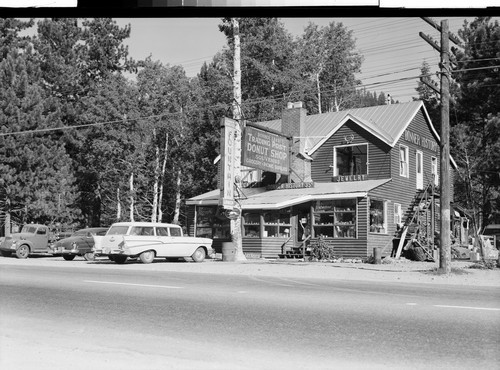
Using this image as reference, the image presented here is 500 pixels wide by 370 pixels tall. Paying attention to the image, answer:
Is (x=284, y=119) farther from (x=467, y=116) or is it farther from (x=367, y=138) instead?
(x=467, y=116)

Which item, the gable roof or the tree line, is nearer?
the tree line

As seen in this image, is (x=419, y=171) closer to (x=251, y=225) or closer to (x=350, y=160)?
(x=350, y=160)

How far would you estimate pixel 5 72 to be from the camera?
1933 centimetres

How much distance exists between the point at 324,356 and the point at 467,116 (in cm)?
2964

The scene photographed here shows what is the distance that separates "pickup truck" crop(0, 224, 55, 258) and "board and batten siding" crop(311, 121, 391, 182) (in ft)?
45.7

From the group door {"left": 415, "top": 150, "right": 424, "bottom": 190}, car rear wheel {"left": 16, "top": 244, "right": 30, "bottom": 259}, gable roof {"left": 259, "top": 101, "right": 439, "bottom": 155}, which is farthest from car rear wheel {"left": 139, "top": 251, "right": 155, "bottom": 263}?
door {"left": 415, "top": 150, "right": 424, "bottom": 190}

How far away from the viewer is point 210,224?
33.7m

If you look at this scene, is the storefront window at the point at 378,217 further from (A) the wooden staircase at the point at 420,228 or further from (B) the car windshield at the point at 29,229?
(B) the car windshield at the point at 29,229

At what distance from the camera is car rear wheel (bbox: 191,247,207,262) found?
2553cm

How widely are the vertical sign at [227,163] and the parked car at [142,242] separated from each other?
2.33m

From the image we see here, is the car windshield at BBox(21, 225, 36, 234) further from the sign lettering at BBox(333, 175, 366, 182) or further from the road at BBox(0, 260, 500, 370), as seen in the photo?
the road at BBox(0, 260, 500, 370)

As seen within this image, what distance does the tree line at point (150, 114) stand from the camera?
23188 mm

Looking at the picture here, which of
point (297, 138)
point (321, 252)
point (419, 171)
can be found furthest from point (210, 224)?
point (419, 171)

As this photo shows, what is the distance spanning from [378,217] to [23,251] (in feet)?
55.8
